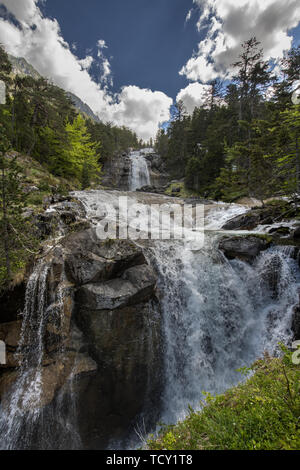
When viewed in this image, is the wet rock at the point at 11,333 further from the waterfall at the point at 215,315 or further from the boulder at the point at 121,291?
the waterfall at the point at 215,315

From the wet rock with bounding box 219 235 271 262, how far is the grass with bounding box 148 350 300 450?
21.7ft

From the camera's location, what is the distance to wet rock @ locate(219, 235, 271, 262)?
10.0 m

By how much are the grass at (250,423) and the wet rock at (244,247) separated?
660 cm

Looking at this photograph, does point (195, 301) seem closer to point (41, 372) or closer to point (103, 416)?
point (103, 416)

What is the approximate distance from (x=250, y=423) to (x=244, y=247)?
8.41 metres

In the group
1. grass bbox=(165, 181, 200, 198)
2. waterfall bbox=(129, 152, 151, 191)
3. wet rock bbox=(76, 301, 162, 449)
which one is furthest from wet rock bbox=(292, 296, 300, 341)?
waterfall bbox=(129, 152, 151, 191)

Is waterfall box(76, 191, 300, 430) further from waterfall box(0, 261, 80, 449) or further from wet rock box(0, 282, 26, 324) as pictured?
wet rock box(0, 282, 26, 324)

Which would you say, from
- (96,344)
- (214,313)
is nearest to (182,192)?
(214,313)

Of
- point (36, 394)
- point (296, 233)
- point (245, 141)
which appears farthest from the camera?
point (245, 141)

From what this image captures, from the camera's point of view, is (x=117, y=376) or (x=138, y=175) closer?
(x=117, y=376)

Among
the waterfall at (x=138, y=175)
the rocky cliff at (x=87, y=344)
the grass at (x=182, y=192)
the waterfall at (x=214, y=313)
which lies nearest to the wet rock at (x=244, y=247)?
the waterfall at (x=214, y=313)

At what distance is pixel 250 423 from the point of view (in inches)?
111

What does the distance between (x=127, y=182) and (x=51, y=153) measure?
24885 mm

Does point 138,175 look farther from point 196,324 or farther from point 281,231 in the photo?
point 196,324
